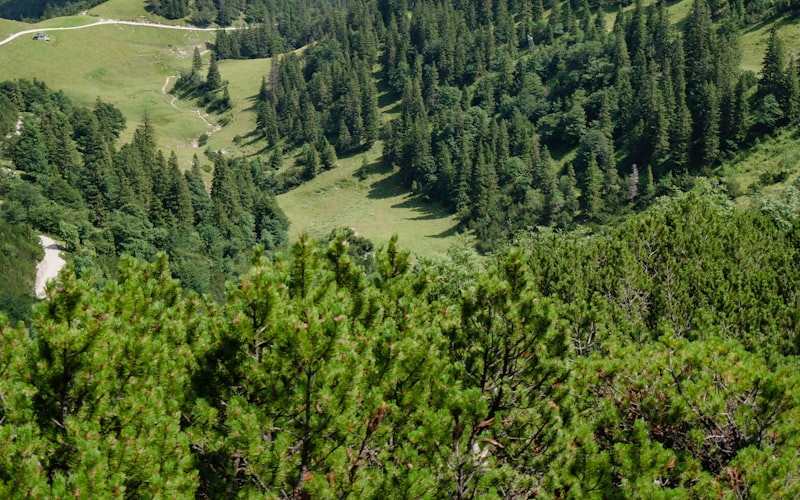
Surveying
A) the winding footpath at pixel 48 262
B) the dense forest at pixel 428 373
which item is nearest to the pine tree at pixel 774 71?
the dense forest at pixel 428 373

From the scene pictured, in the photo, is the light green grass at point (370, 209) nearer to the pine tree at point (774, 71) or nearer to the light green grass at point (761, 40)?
the pine tree at point (774, 71)

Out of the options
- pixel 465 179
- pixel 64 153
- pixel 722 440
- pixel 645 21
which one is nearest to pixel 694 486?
pixel 722 440

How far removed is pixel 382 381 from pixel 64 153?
114m

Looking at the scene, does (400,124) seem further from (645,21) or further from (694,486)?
(694,486)

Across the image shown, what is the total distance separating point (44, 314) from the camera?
734 cm

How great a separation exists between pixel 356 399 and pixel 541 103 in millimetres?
117556

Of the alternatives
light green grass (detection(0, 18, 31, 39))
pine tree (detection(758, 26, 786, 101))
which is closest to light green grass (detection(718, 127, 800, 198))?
pine tree (detection(758, 26, 786, 101))

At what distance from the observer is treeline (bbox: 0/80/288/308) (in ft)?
273

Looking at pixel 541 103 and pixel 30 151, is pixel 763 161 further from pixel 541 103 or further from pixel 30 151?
pixel 30 151

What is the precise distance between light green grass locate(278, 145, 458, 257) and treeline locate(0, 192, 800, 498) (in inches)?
2848

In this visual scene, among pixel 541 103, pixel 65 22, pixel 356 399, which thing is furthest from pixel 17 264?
pixel 65 22

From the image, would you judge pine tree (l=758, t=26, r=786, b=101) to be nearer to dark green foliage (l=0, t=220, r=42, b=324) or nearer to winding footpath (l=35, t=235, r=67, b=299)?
dark green foliage (l=0, t=220, r=42, b=324)

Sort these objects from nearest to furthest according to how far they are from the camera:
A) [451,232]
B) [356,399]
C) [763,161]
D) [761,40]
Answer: [356,399], [763,161], [451,232], [761,40]

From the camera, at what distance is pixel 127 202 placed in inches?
3711
